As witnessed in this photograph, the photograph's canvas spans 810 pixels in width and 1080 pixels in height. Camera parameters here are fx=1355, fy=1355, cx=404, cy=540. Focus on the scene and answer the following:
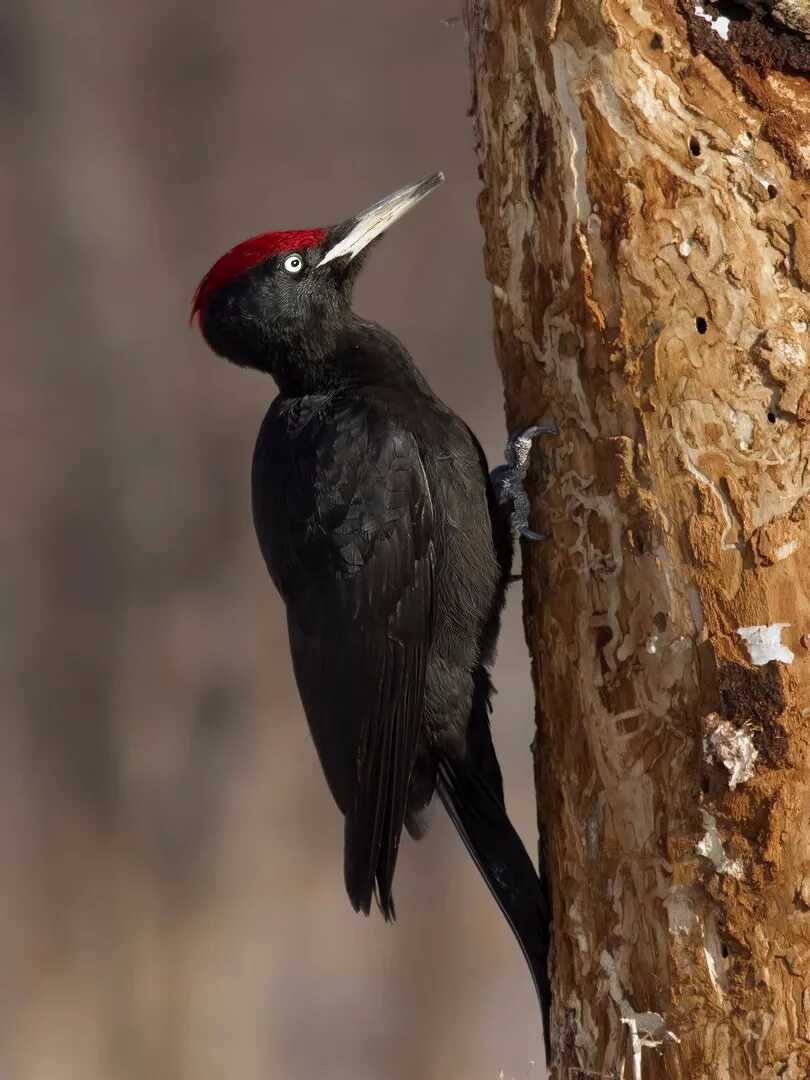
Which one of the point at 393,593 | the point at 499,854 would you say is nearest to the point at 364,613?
the point at 393,593

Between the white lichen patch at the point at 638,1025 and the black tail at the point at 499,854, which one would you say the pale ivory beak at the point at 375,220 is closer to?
the black tail at the point at 499,854

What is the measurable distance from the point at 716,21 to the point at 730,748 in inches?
43.5

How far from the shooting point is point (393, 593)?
2.54m

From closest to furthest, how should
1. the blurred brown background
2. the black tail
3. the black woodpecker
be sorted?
the black tail < the black woodpecker < the blurred brown background

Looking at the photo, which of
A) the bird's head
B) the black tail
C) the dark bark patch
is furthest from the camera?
the bird's head

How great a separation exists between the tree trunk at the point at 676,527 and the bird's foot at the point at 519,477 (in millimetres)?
88

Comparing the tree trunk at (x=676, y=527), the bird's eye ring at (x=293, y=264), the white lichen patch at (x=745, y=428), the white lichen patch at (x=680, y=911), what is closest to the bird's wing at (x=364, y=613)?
the tree trunk at (x=676, y=527)

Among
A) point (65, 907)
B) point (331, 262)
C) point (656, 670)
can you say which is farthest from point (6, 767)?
point (656, 670)

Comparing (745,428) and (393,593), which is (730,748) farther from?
(393,593)

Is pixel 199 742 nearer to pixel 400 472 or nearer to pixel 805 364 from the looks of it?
pixel 400 472

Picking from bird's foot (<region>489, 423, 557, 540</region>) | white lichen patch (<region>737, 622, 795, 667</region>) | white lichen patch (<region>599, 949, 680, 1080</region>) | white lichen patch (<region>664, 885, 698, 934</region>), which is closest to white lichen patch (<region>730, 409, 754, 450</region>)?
white lichen patch (<region>737, 622, 795, 667</region>)

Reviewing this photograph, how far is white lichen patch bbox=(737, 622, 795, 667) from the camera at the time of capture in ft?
6.30

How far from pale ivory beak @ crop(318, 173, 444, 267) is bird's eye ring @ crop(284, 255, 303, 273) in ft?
0.14

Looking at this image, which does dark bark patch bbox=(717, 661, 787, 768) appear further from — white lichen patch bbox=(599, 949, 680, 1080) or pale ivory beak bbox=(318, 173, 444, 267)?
pale ivory beak bbox=(318, 173, 444, 267)
